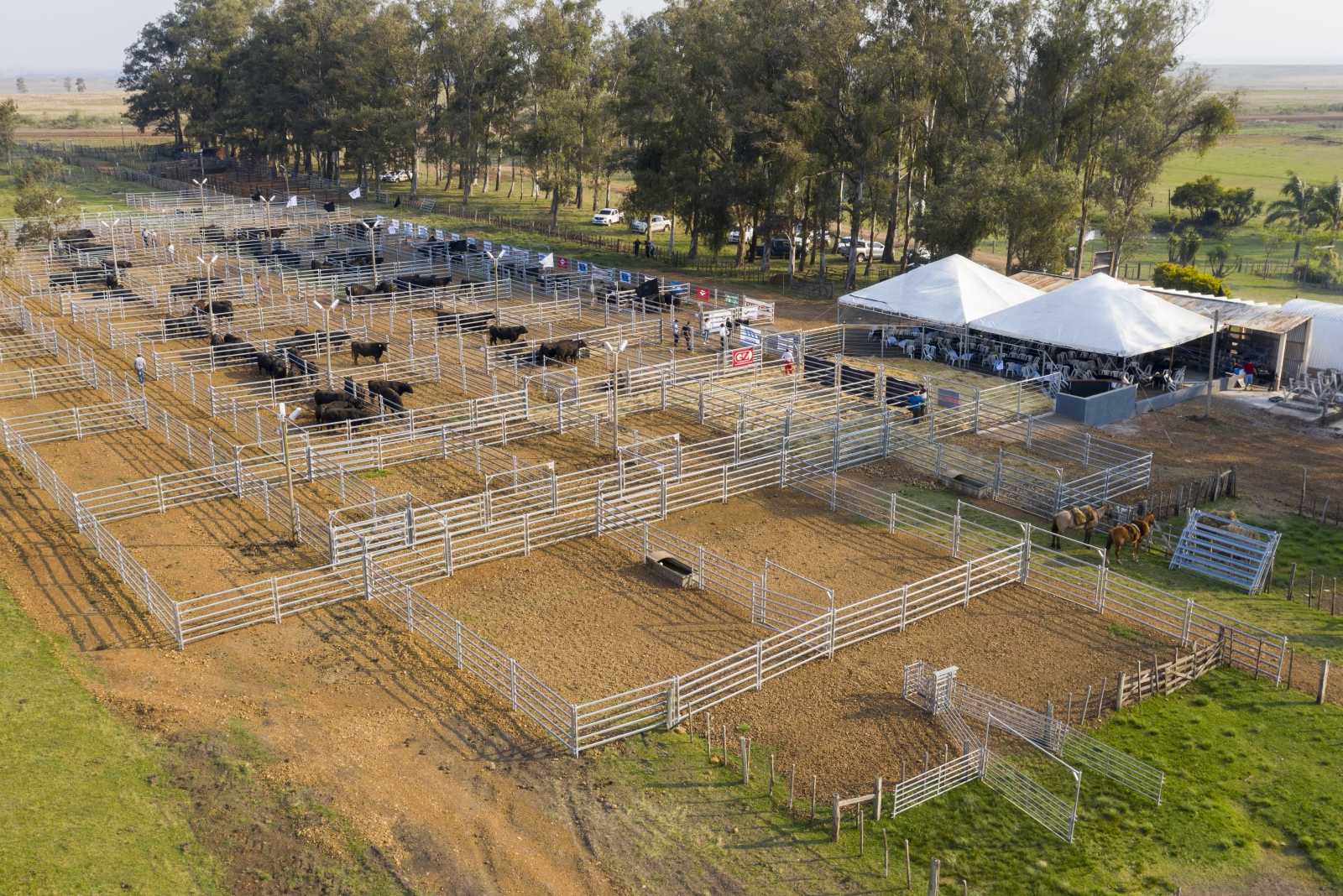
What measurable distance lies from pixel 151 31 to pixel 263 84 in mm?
28649

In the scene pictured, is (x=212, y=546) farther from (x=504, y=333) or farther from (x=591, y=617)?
(x=504, y=333)

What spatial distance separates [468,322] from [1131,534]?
2720cm

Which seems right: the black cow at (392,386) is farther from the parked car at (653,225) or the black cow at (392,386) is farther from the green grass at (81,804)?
the parked car at (653,225)

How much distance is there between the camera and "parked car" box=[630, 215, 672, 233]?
243ft

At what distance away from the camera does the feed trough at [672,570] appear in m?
22.6

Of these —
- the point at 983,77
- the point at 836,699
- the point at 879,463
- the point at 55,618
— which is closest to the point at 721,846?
the point at 836,699

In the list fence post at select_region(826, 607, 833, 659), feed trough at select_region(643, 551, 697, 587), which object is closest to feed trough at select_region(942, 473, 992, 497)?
feed trough at select_region(643, 551, 697, 587)

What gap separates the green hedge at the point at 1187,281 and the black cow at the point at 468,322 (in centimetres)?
2913

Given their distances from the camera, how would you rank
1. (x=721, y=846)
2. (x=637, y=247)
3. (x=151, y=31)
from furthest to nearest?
(x=151, y=31) < (x=637, y=247) < (x=721, y=846)

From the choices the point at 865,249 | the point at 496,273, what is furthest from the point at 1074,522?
the point at 865,249

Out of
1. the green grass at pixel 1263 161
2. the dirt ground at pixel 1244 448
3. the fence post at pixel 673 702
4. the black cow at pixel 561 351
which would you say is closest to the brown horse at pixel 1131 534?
the dirt ground at pixel 1244 448

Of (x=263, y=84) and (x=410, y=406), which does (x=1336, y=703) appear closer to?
(x=410, y=406)

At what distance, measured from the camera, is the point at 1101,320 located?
121ft

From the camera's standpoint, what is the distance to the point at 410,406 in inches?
1330
